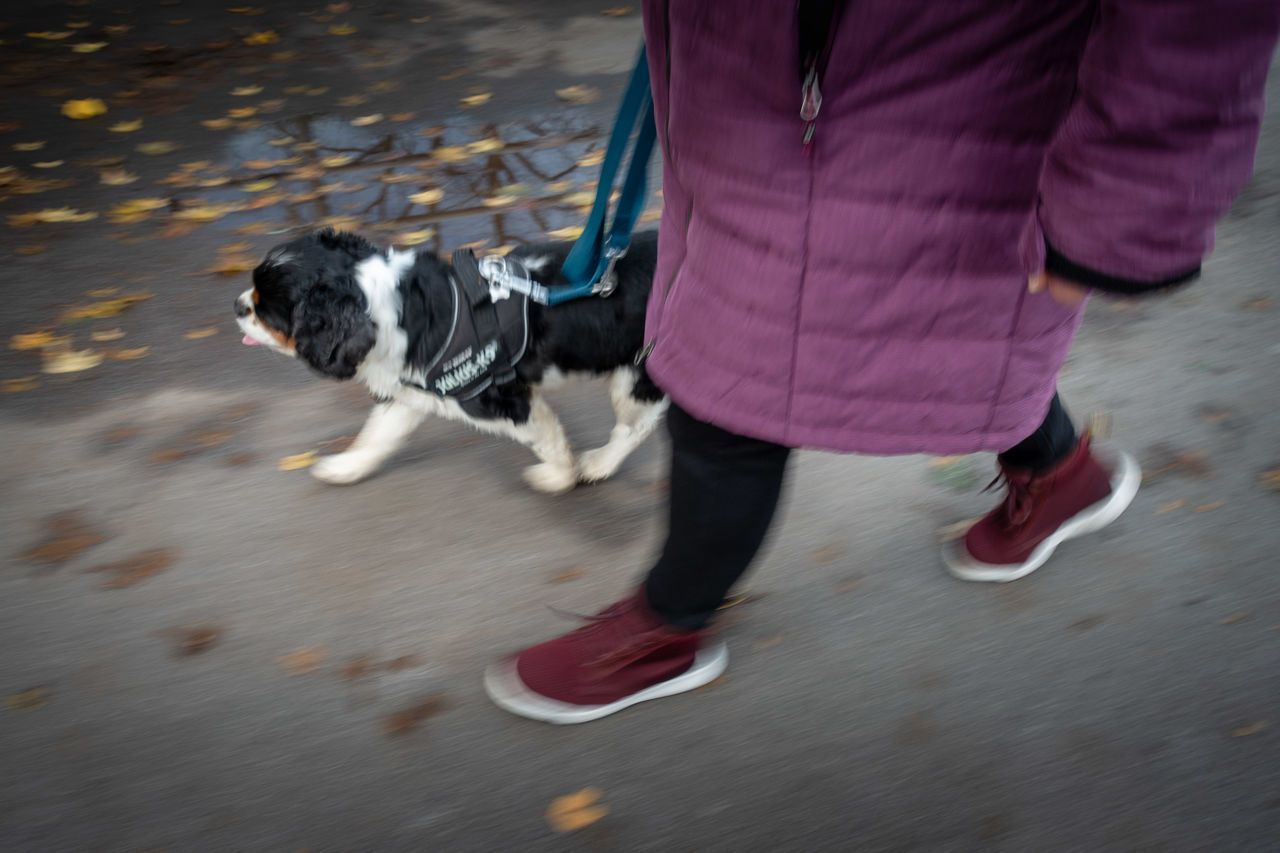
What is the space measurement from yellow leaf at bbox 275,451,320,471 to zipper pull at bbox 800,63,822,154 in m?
2.41

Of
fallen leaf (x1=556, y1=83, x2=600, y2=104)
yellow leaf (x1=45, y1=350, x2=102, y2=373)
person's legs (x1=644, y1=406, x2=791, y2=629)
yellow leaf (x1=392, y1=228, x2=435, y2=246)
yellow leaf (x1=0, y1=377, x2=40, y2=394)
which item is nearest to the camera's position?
person's legs (x1=644, y1=406, x2=791, y2=629)

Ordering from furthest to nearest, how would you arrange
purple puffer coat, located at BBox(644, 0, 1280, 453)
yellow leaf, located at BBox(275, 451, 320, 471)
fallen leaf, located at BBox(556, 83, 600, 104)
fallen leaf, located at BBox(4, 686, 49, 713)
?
fallen leaf, located at BBox(556, 83, 600, 104), yellow leaf, located at BBox(275, 451, 320, 471), fallen leaf, located at BBox(4, 686, 49, 713), purple puffer coat, located at BBox(644, 0, 1280, 453)

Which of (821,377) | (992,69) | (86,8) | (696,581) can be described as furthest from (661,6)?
(86,8)

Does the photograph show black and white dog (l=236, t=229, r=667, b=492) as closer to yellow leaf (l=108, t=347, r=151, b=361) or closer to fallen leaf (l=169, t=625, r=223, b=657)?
fallen leaf (l=169, t=625, r=223, b=657)

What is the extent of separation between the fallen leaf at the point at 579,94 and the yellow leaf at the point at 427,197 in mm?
1484

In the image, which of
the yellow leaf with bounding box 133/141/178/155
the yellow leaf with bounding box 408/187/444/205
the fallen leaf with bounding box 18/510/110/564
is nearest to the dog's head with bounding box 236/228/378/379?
the fallen leaf with bounding box 18/510/110/564

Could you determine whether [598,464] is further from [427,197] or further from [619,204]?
[427,197]

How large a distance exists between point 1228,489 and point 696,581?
1.97 m

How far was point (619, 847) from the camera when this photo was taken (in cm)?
196

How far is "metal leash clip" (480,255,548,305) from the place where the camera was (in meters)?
2.51

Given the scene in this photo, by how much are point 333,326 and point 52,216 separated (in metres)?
3.27

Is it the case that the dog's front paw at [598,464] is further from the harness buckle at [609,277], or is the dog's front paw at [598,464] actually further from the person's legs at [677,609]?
the person's legs at [677,609]

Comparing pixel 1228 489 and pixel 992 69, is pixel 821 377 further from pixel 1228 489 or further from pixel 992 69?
pixel 1228 489

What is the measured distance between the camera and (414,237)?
4.28 m
